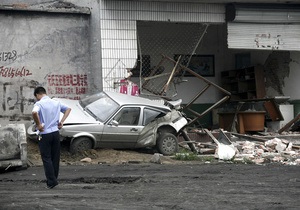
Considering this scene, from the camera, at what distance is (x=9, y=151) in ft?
38.2

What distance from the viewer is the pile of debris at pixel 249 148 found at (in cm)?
1384

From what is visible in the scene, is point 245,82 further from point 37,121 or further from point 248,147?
point 37,121

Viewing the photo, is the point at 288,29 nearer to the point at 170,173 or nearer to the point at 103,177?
the point at 170,173

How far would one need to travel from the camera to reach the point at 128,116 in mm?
13984

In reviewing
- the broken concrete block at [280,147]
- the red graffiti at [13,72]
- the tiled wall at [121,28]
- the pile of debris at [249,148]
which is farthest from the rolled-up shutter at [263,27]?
the red graffiti at [13,72]

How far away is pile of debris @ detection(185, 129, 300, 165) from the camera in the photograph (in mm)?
13844

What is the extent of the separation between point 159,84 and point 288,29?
4532 mm

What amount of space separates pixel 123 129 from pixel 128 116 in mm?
382

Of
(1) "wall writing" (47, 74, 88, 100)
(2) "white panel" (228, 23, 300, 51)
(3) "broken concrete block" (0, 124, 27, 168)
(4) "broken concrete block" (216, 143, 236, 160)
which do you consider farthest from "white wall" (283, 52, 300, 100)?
(3) "broken concrete block" (0, 124, 27, 168)

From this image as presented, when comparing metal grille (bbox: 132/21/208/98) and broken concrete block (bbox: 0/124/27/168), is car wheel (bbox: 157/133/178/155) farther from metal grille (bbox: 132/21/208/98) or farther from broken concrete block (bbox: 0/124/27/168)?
metal grille (bbox: 132/21/208/98)

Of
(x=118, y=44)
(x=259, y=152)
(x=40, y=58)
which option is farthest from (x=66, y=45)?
(x=259, y=152)

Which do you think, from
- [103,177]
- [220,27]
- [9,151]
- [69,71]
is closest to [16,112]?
[69,71]

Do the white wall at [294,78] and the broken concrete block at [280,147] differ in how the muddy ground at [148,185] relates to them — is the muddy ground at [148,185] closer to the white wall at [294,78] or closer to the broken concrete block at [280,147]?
the broken concrete block at [280,147]

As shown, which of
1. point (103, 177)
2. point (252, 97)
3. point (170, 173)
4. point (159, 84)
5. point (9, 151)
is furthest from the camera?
point (252, 97)
